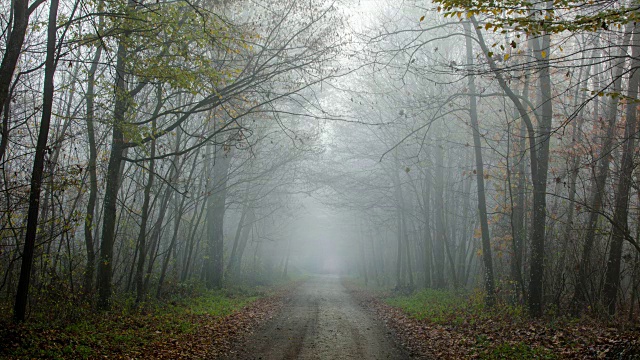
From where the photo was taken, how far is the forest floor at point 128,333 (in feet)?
22.1

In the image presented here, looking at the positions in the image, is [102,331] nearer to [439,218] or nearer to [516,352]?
[516,352]

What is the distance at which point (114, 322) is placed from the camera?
9.40 m

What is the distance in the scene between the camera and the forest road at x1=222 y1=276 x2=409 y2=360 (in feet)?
27.2

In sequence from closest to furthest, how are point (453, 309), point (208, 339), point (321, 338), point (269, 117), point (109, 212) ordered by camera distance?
point (208, 339) → point (321, 338) → point (109, 212) → point (453, 309) → point (269, 117)

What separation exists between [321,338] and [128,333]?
158 inches

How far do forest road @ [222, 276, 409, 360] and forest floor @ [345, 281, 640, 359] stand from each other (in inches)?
20.4

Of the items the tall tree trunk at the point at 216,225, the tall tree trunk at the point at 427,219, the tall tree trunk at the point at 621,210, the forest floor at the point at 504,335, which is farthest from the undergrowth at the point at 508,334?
the tall tree trunk at the point at 216,225

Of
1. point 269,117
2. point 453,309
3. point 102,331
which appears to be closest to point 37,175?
point 102,331

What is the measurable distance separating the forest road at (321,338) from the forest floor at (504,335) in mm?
519

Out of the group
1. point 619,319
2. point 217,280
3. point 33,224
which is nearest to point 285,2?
point 33,224

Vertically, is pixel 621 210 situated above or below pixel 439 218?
below

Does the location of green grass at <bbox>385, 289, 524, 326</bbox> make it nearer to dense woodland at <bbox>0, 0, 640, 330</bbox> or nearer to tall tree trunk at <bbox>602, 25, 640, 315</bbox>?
dense woodland at <bbox>0, 0, 640, 330</bbox>

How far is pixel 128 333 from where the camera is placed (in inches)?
333

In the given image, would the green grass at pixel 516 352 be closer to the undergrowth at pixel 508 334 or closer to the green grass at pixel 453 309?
the undergrowth at pixel 508 334
